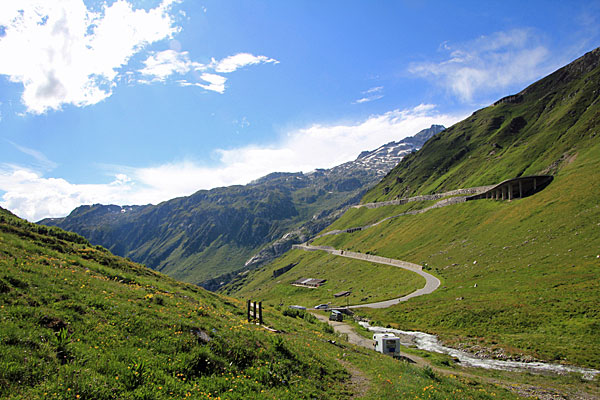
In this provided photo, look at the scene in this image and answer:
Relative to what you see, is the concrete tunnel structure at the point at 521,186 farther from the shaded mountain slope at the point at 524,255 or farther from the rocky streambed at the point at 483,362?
the rocky streambed at the point at 483,362

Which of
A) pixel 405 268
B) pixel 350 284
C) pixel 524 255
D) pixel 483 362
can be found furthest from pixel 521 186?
pixel 483 362

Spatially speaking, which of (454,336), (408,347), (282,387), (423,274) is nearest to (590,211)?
(423,274)

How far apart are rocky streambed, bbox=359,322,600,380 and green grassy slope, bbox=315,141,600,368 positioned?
1919mm

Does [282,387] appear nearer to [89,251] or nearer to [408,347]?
[89,251]

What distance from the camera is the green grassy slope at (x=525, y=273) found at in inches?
1551

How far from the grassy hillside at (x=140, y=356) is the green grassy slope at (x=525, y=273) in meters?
24.3

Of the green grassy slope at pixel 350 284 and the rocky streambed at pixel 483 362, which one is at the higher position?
the rocky streambed at pixel 483 362

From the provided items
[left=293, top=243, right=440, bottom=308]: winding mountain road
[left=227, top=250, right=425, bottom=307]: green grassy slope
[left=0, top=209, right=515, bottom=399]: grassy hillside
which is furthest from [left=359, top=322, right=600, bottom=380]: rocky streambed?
[left=227, top=250, right=425, bottom=307]: green grassy slope

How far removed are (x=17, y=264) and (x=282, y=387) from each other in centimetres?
1875

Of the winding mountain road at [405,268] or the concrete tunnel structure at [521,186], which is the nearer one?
the winding mountain road at [405,268]

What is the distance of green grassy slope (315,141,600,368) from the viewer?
39406 mm

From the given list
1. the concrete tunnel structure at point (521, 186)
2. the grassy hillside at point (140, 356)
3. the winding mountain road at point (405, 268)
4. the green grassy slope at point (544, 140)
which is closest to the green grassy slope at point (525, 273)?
the winding mountain road at point (405, 268)

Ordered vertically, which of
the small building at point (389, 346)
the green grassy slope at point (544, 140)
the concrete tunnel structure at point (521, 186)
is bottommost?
the small building at point (389, 346)

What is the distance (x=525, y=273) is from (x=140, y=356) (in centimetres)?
7054
